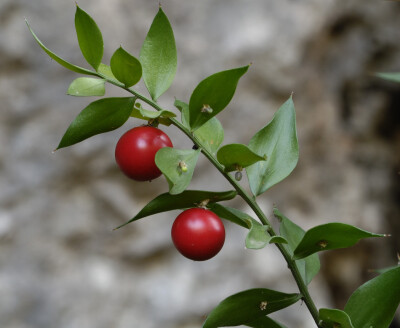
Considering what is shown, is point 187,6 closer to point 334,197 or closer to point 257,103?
point 257,103

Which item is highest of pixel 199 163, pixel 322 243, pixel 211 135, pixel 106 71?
pixel 106 71

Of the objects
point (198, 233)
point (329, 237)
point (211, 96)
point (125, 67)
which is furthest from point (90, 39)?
point (329, 237)

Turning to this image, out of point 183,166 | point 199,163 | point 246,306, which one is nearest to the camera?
point 183,166

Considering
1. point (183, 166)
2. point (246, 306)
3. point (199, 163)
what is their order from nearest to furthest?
point (183, 166)
point (246, 306)
point (199, 163)

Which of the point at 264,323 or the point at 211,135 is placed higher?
the point at 211,135

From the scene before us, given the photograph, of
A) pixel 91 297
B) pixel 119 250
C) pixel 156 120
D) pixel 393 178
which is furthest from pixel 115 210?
pixel 156 120

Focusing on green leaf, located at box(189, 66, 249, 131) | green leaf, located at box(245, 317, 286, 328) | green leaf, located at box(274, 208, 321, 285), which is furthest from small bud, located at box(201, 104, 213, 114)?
green leaf, located at box(245, 317, 286, 328)

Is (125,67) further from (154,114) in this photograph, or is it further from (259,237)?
(259,237)
